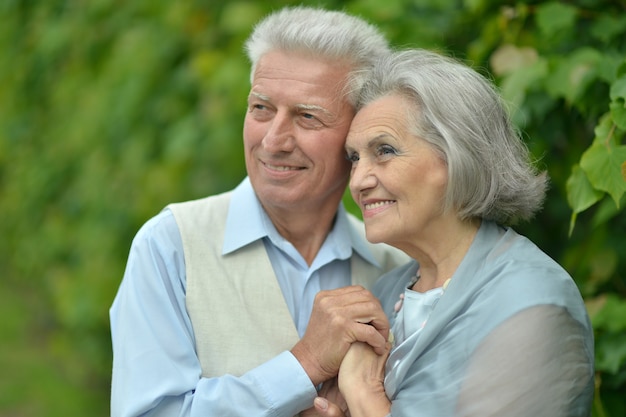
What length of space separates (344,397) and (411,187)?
553 millimetres

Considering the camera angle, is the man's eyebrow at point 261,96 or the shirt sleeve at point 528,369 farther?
the man's eyebrow at point 261,96

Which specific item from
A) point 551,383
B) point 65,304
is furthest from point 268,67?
point 65,304

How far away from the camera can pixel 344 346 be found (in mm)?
2502

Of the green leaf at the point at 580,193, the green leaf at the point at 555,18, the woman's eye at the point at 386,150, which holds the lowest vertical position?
the green leaf at the point at 580,193

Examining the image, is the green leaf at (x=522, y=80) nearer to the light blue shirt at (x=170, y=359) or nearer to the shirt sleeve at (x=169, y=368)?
the light blue shirt at (x=170, y=359)

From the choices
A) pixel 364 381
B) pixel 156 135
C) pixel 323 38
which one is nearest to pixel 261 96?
pixel 323 38

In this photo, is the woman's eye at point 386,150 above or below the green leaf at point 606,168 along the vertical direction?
above

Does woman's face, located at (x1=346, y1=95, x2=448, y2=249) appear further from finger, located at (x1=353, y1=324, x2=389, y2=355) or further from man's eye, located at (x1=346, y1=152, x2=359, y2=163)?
finger, located at (x1=353, y1=324, x2=389, y2=355)

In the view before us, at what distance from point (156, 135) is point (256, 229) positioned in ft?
9.84

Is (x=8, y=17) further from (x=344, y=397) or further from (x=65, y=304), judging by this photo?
(x=344, y=397)

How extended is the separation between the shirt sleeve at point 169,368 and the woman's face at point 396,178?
43cm

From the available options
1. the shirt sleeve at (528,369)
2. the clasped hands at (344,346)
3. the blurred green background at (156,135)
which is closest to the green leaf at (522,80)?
the blurred green background at (156,135)

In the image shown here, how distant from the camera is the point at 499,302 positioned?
2199 millimetres

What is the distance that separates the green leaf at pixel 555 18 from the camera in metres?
3.20
